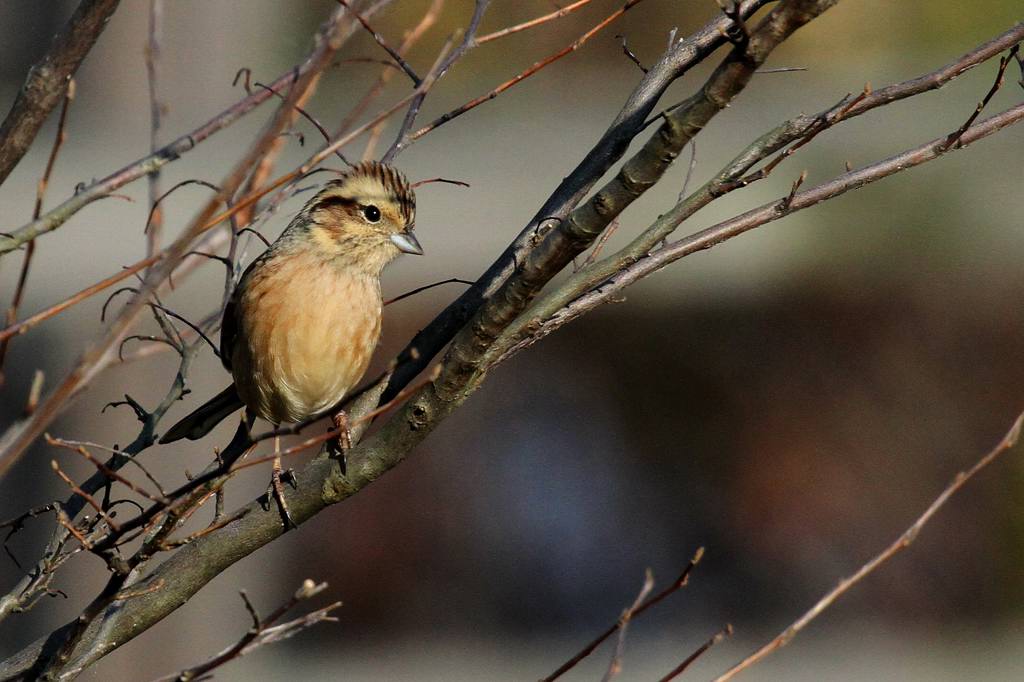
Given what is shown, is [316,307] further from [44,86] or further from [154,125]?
[44,86]

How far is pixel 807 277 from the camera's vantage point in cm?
862

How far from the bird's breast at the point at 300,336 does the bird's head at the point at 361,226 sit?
8 centimetres

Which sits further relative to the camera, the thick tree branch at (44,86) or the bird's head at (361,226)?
the bird's head at (361,226)

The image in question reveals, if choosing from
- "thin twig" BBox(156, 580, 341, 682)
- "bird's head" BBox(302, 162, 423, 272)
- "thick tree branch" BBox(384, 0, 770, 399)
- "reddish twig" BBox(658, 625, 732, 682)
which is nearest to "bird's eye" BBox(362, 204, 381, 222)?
"bird's head" BBox(302, 162, 423, 272)

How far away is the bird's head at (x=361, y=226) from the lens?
4219 millimetres

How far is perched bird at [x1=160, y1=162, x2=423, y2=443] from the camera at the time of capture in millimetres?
4105

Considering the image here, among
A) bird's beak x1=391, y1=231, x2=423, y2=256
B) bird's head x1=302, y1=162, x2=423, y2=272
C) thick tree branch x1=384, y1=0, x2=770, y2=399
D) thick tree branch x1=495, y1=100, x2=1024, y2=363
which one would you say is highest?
bird's head x1=302, y1=162, x2=423, y2=272

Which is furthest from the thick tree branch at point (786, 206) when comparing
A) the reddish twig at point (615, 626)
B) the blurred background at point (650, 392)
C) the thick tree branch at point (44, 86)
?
the blurred background at point (650, 392)

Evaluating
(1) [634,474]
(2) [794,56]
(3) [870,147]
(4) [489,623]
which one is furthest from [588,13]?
(4) [489,623]

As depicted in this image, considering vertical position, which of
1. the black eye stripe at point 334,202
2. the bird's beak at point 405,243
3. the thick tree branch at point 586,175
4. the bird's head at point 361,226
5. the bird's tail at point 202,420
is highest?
the black eye stripe at point 334,202

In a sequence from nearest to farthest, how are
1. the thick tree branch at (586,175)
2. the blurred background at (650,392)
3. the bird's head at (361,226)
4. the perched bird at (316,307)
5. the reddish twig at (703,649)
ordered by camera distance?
the reddish twig at (703,649) < the thick tree branch at (586,175) < the perched bird at (316,307) < the bird's head at (361,226) < the blurred background at (650,392)

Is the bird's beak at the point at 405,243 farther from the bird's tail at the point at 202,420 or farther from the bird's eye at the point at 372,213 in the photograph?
the bird's tail at the point at 202,420

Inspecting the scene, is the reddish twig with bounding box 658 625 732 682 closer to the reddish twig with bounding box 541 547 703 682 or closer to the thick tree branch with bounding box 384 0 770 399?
the reddish twig with bounding box 541 547 703 682

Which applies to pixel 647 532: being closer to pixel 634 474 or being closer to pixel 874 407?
pixel 634 474
